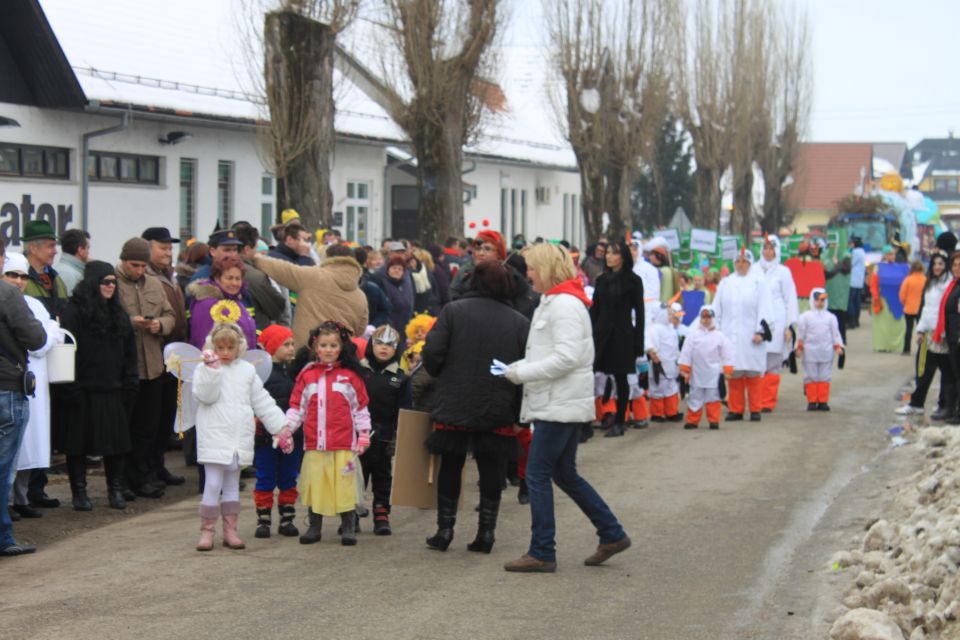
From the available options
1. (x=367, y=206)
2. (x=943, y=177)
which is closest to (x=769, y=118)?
(x=367, y=206)

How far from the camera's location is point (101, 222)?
23156 mm

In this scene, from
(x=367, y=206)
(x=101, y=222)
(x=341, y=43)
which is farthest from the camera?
(x=367, y=206)

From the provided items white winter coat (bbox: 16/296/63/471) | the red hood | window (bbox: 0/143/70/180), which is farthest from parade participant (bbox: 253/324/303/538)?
window (bbox: 0/143/70/180)

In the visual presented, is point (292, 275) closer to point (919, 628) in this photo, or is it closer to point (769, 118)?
point (919, 628)

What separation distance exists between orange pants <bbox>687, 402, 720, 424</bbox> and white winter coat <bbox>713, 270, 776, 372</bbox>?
3.09 ft

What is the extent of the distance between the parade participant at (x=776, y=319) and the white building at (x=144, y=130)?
10187 millimetres

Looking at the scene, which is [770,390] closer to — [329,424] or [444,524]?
[444,524]

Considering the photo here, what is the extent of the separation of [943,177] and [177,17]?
14114 centimetres

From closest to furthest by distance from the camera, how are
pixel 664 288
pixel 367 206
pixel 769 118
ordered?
pixel 664 288
pixel 367 206
pixel 769 118

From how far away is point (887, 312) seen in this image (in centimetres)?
2638

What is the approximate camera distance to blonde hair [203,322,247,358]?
8.96m

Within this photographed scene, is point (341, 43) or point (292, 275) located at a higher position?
point (341, 43)

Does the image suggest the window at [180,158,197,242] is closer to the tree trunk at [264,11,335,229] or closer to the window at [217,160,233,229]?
the window at [217,160,233,229]

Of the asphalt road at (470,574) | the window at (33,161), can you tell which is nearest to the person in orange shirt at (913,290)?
the asphalt road at (470,574)
